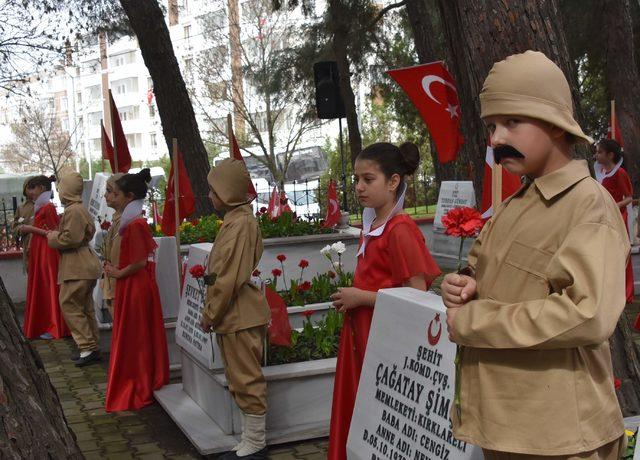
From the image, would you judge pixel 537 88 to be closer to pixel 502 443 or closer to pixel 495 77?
pixel 495 77

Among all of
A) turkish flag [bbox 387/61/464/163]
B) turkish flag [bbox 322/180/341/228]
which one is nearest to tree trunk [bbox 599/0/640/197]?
turkish flag [bbox 322/180/341/228]

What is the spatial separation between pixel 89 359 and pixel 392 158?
5685 mm

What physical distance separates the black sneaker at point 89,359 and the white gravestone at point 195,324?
237 centimetres

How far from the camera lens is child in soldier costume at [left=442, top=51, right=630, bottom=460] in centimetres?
234

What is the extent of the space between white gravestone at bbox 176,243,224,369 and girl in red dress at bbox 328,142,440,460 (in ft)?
6.06

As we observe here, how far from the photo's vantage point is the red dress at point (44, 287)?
11086 mm

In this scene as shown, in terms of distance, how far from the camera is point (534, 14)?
520cm

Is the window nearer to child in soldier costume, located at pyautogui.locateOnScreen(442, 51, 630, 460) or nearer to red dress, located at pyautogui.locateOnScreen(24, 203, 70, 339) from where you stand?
red dress, located at pyautogui.locateOnScreen(24, 203, 70, 339)

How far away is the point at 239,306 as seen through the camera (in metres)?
5.72

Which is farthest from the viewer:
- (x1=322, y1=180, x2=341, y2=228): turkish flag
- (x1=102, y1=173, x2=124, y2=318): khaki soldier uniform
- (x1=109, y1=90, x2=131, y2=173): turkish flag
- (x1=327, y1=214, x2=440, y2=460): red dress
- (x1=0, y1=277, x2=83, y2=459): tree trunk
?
(x1=322, y1=180, x2=341, y2=228): turkish flag

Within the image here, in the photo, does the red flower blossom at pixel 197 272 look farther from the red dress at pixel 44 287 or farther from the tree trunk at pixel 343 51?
the tree trunk at pixel 343 51

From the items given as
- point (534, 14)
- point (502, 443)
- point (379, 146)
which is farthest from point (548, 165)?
point (534, 14)

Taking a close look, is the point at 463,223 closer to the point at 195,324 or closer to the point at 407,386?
the point at 407,386

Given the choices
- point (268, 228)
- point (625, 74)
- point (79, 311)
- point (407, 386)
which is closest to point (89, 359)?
point (79, 311)
